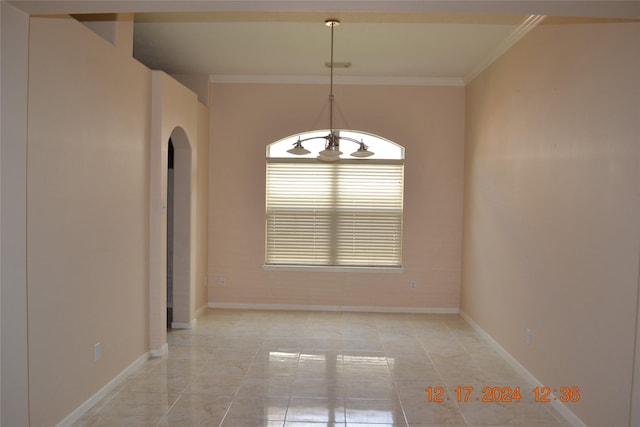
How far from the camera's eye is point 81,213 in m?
3.53

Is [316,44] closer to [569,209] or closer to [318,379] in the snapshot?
[569,209]

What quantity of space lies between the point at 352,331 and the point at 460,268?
6.19 feet

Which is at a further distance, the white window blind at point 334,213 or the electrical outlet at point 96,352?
the white window blind at point 334,213

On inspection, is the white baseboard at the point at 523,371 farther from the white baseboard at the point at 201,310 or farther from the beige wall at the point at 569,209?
the white baseboard at the point at 201,310

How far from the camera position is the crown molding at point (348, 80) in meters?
6.76

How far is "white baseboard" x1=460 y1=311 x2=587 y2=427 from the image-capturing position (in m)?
3.51

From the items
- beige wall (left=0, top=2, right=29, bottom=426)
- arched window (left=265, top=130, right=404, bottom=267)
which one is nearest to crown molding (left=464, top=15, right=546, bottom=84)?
arched window (left=265, top=130, right=404, bottom=267)

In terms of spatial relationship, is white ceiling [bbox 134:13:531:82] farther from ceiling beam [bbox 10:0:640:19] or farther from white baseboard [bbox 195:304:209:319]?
white baseboard [bbox 195:304:209:319]

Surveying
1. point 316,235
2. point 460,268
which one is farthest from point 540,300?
point 316,235

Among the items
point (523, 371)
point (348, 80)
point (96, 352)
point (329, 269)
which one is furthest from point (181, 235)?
point (523, 371)

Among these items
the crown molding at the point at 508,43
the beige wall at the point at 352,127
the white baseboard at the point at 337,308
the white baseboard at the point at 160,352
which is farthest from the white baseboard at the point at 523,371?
the white baseboard at the point at 160,352

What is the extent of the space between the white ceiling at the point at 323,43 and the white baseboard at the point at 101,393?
2.86m

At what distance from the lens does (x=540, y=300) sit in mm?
4121

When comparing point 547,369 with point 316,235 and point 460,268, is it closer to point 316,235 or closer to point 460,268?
point 460,268
